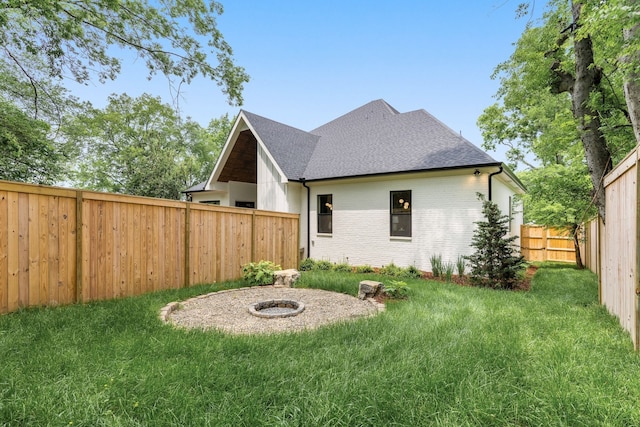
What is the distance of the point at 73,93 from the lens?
1051 centimetres

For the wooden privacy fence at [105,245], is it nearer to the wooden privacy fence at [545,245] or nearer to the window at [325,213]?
the window at [325,213]

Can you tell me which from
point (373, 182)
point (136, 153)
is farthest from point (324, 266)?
point (136, 153)

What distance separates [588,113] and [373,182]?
6201mm

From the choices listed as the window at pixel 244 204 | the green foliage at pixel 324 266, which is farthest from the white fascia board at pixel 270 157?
the window at pixel 244 204

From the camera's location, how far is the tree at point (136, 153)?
21141 millimetres

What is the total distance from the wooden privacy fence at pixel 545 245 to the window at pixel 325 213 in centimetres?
945

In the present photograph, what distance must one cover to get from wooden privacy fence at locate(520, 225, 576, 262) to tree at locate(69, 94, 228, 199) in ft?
73.4

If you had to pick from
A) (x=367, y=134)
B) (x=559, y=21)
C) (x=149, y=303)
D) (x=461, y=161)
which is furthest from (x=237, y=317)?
(x=367, y=134)

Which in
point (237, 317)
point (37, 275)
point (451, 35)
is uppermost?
point (451, 35)

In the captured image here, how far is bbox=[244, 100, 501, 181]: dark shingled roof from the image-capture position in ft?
32.5

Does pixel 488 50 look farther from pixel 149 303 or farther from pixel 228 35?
pixel 149 303

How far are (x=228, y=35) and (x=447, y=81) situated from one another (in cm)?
775

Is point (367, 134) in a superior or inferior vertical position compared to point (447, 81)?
inferior

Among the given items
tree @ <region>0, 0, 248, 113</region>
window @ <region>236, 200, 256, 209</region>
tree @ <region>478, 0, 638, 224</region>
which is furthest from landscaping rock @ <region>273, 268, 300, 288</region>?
window @ <region>236, 200, 256, 209</region>
